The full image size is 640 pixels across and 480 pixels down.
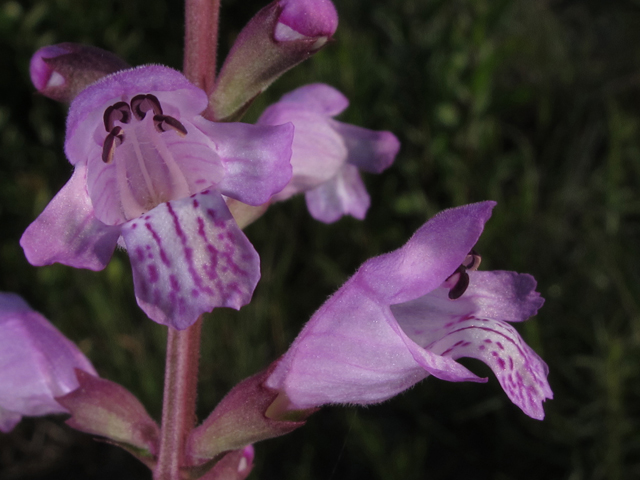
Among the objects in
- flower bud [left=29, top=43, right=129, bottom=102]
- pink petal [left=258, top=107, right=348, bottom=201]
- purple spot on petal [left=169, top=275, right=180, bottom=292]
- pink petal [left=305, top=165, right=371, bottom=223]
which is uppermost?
flower bud [left=29, top=43, right=129, bottom=102]

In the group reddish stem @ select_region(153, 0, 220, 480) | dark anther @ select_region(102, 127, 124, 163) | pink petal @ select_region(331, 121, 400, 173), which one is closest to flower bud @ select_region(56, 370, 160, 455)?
reddish stem @ select_region(153, 0, 220, 480)

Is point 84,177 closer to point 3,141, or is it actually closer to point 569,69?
point 3,141

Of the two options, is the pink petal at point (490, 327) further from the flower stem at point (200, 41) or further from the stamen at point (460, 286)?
the flower stem at point (200, 41)

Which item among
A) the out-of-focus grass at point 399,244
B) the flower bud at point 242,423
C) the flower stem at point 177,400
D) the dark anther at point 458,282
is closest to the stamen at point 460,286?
the dark anther at point 458,282

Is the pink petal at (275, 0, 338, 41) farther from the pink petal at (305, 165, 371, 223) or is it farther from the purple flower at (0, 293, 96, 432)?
the purple flower at (0, 293, 96, 432)

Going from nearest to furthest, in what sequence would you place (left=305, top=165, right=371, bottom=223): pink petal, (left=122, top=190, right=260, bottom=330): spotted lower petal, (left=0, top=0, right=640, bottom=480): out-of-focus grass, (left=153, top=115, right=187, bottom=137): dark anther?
(left=122, top=190, right=260, bottom=330): spotted lower petal → (left=153, top=115, right=187, bottom=137): dark anther → (left=305, top=165, right=371, bottom=223): pink petal → (left=0, top=0, right=640, bottom=480): out-of-focus grass
